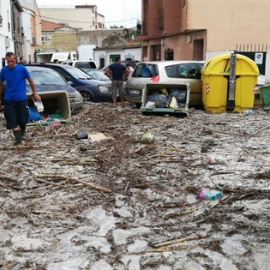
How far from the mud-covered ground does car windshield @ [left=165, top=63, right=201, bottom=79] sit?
4135 millimetres

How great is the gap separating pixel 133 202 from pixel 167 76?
8056mm

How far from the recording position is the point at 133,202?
5.10 metres

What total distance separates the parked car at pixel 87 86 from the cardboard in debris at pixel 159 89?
8.30ft

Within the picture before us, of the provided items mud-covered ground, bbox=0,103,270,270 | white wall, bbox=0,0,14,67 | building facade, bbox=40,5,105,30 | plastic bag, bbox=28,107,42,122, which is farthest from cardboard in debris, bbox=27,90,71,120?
building facade, bbox=40,5,105,30

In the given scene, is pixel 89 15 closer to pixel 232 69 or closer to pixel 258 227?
pixel 232 69

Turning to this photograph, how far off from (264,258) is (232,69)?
29.2 feet

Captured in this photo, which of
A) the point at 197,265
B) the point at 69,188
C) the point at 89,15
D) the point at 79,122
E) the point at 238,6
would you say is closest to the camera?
the point at 197,265

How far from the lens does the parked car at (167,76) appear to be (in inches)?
499

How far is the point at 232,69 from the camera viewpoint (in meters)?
11.9

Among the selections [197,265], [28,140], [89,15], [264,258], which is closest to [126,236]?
[197,265]

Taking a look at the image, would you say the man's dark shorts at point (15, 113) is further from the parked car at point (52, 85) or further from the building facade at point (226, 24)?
the building facade at point (226, 24)

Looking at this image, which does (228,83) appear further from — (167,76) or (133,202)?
(133,202)

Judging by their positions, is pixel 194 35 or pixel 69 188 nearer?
pixel 69 188

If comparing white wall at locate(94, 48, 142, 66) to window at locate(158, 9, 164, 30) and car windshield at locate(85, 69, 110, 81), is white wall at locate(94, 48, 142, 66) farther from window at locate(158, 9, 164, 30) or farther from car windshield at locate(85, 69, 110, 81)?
car windshield at locate(85, 69, 110, 81)
